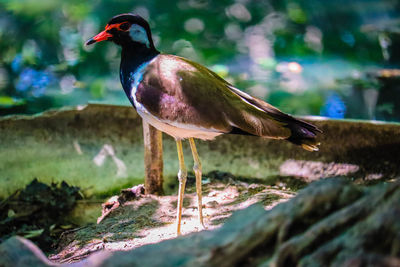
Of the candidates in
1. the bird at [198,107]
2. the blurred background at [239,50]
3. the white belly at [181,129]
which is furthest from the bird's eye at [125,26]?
the blurred background at [239,50]

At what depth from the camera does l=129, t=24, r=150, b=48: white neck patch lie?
3.68m

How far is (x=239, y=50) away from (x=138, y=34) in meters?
4.83

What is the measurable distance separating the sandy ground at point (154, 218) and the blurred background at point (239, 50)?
2330 mm

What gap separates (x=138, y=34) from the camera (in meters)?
3.68

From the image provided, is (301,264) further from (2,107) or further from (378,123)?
(2,107)

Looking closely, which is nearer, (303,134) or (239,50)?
(303,134)

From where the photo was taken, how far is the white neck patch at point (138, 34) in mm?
3676

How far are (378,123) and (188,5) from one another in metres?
5.39

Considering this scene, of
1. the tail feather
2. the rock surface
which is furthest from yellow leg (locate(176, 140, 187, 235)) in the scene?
the rock surface

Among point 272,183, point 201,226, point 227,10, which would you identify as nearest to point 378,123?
point 272,183

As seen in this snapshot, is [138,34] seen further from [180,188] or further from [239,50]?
[239,50]

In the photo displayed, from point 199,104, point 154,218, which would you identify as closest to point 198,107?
point 199,104

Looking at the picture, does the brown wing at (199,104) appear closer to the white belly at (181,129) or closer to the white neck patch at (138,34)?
the white belly at (181,129)

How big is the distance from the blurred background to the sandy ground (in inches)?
91.7
